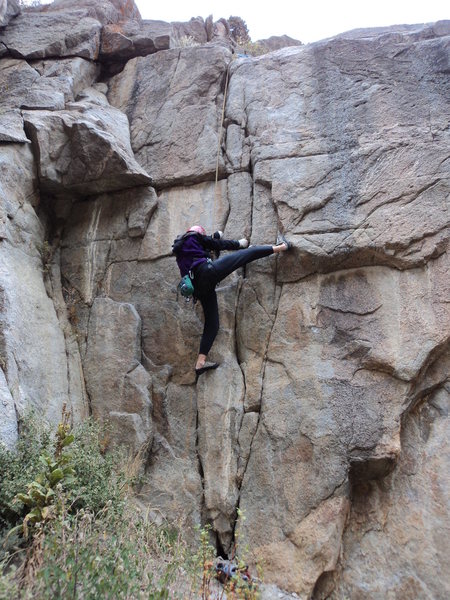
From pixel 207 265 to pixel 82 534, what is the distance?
3.37 meters

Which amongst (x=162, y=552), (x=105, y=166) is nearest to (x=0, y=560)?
(x=162, y=552)

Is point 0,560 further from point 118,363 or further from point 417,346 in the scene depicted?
point 417,346

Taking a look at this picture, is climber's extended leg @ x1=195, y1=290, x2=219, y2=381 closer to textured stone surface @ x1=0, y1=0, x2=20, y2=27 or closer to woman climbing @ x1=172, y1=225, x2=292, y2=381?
woman climbing @ x1=172, y1=225, x2=292, y2=381

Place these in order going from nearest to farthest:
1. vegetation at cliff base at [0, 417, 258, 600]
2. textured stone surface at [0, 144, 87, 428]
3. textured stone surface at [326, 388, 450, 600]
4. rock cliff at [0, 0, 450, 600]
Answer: vegetation at cliff base at [0, 417, 258, 600] → textured stone surface at [326, 388, 450, 600] → rock cliff at [0, 0, 450, 600] → textured stone surface at [0, 144, 87, 428]

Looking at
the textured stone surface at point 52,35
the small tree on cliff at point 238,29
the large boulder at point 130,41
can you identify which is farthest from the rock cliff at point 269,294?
the small tree on cliff at point 238,29

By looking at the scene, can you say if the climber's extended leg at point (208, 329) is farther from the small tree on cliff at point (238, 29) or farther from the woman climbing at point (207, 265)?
the small tree on cliff at point (238, 29)

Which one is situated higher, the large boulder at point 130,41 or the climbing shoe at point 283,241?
the large boulder at point 130,41

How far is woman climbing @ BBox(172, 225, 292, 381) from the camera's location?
6.27m

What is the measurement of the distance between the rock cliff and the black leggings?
254 millimetres

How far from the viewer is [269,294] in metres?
6.52

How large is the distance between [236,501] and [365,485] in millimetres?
1427

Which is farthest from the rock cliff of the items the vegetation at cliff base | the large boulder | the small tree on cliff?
the small tree on cliff

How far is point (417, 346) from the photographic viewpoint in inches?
226

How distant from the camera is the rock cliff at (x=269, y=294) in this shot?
552 centimetres
